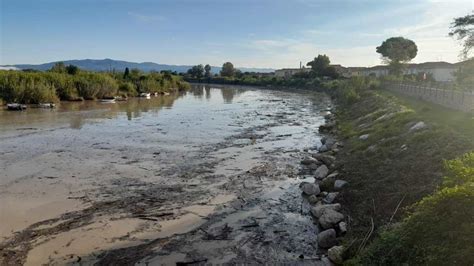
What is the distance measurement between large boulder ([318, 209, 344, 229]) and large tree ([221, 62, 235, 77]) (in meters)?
150

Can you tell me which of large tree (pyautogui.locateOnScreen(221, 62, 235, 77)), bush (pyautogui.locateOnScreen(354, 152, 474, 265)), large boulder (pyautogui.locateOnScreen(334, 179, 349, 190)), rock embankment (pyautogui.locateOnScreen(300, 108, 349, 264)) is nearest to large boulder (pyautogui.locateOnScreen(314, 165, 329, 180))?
rock embankment (pyautogui.locateOnScreen(300, 108, 349, 264))

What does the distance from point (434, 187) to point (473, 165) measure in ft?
4.45

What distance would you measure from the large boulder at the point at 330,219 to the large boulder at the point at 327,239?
0.60m

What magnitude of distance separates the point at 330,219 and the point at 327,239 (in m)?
0.97

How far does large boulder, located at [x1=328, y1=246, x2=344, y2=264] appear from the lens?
299 inches

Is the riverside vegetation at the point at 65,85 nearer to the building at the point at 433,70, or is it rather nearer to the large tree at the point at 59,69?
the large tree at the point at 59,69

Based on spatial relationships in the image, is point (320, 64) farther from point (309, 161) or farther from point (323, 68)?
point (309, 161)

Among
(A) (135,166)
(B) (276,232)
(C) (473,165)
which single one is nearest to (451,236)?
(C) (473,165)

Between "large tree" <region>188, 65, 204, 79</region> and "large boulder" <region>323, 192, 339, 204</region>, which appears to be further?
"large tree" <region>188, 65, 204, 79</region>

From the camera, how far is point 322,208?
1015cm

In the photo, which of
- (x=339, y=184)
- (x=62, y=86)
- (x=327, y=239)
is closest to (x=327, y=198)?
(x=339, y=184)

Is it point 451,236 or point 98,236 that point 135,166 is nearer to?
point 98,236

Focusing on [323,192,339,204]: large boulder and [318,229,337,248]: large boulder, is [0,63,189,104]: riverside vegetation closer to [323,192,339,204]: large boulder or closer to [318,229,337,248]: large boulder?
[323,192,339,204]: large boulder

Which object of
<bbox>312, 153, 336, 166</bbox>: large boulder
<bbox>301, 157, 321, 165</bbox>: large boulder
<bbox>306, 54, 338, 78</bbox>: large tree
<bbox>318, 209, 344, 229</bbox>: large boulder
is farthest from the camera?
<bbox>306, 54, 338, 78</bbox>: large tree
